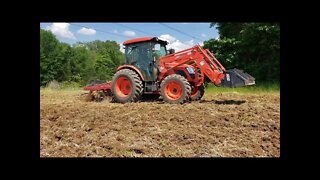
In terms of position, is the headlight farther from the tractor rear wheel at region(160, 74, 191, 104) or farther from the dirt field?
the dirt field

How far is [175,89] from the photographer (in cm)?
517

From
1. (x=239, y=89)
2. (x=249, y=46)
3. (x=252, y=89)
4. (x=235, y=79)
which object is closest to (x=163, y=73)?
(x=235, y=79)

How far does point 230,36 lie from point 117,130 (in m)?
4.34

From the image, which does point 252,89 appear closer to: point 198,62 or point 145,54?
point 198,62

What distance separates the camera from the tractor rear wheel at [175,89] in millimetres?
5016

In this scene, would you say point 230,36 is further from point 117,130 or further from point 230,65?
point 117,130

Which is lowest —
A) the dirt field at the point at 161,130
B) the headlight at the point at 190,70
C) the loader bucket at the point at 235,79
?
the dirt field at the point at 161,130

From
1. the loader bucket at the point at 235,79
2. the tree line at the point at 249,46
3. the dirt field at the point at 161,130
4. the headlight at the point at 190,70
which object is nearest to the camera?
the dirt field at the point at 161,130

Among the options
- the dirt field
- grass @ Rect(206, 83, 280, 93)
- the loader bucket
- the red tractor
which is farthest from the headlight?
the dirt field

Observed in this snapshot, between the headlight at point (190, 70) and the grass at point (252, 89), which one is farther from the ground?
the headlight at point (190, 70)

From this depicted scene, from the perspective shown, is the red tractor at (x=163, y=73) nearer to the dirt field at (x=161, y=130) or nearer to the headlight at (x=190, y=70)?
the headlight at (x=190, y=70)

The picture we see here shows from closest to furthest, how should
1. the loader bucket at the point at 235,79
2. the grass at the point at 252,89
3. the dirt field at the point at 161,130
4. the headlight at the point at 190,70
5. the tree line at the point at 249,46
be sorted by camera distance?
the dirt field at the point at 161,130 < the loader bucket at the point at 235,79 < the headlight at the point at 190,70 < the grass at the point at 252,89 < the tree line at the point at 249,46

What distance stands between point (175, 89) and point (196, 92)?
42cm

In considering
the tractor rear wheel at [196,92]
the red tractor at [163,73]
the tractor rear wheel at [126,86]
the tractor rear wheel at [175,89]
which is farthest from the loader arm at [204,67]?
the tractor rear wheel at [126,86]
